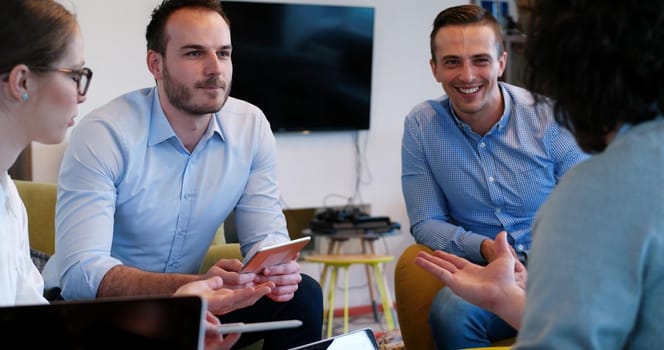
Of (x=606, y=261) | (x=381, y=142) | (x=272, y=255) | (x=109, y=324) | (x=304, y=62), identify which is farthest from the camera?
(x=381, y=142)

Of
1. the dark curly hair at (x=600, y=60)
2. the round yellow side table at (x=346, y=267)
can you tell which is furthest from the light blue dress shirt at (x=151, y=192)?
the round yellow side table at (x=346, y=267)

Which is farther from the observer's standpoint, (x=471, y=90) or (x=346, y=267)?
(x=346, y=267)

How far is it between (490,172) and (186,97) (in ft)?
3.33

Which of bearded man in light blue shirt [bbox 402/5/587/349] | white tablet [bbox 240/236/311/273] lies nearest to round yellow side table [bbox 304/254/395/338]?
bearded man in light blue shirt [bbox 402/5/587/349]

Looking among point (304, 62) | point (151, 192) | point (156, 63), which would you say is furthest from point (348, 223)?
point (151, 192)

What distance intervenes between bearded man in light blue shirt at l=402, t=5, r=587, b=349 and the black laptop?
5.32 feet

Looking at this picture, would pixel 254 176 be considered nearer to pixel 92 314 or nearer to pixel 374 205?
pixel 92 314

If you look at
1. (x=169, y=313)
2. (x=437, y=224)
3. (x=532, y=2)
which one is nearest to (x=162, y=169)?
(x=437, y=224)

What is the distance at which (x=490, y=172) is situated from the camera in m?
2.79

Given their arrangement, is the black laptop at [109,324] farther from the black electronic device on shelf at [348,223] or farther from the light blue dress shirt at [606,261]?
the black electronic device on shelf at [348,223]

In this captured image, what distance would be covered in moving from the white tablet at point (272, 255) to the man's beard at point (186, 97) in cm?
58

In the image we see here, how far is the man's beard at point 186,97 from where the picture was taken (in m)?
2.52

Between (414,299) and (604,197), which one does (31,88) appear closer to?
(604,197)

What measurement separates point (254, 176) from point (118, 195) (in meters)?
0.44
